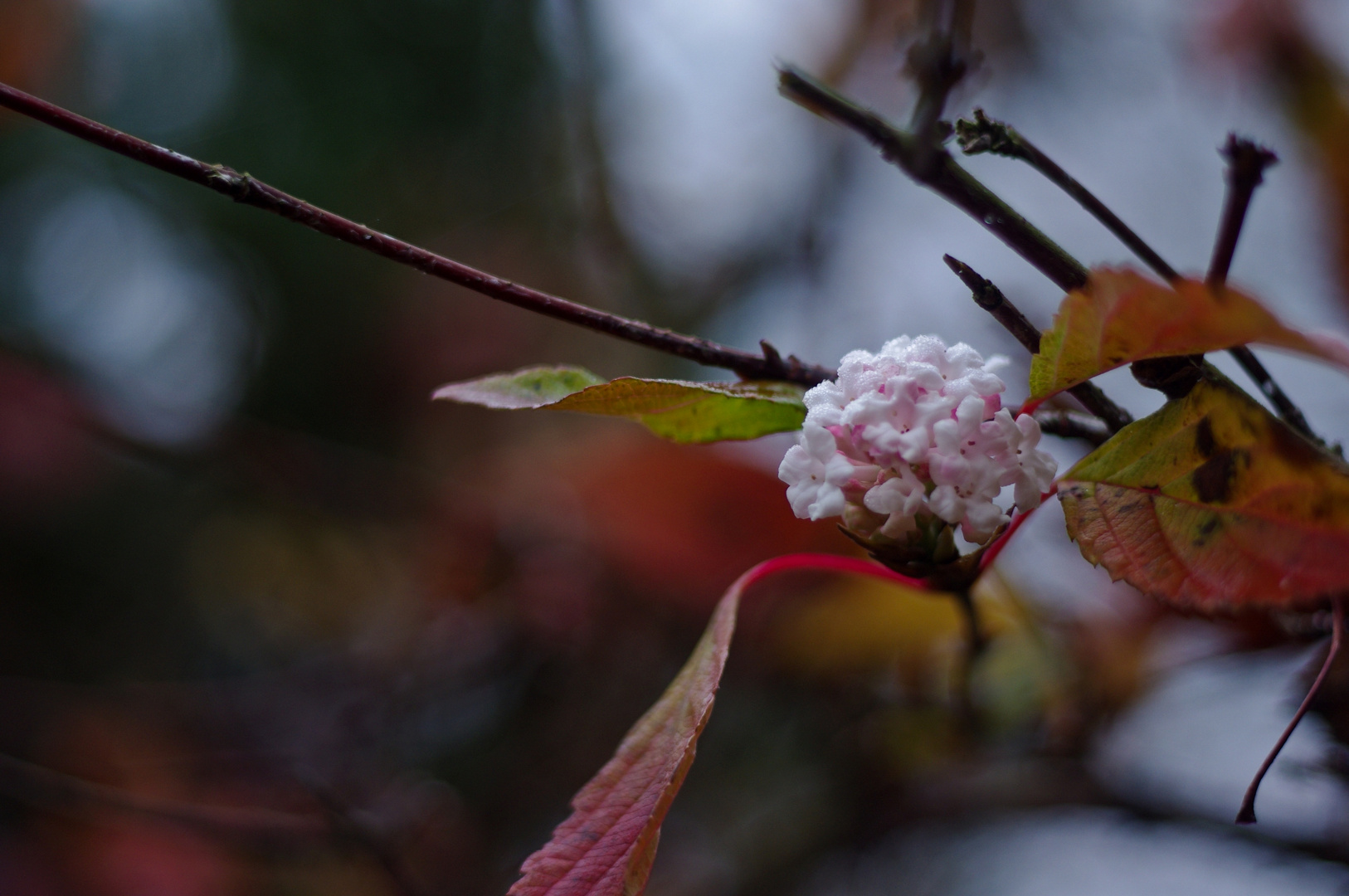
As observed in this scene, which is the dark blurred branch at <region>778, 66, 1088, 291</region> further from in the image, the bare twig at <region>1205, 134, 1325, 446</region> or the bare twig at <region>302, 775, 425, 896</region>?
the bare twig at <region>302, 775, 425, 896</region>

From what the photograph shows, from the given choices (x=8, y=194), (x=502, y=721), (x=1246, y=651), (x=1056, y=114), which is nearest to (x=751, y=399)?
(x=1246, y=651)

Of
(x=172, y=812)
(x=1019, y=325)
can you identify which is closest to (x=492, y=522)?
(x=172, y=812)

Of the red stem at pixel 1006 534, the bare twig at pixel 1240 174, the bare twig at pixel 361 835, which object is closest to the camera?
the bare twig at pixel 1240 174

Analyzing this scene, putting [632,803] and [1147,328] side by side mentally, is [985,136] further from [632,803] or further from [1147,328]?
[632,803]

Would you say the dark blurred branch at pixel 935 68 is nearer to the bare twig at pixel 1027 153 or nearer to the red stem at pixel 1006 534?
the bare twig at pixel 1027 153

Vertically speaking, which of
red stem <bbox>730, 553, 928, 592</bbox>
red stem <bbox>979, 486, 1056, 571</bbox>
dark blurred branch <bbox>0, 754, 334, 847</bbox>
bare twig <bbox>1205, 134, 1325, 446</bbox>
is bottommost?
dark blurred branch <bbox>0, 754, 334, 847</bbox>

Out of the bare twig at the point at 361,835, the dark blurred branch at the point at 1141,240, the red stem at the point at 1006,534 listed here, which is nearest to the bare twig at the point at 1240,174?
the dark blurred branch at the point at 1141,240

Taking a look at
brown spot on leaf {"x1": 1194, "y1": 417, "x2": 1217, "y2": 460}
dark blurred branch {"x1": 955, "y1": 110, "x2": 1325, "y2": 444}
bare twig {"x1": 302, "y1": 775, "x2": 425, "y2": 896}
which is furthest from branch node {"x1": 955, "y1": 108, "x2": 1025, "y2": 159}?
bare twig {"x1": 302, "y1": 775, "x2": 425, "y2": 896}
